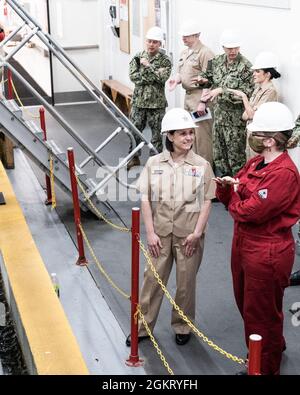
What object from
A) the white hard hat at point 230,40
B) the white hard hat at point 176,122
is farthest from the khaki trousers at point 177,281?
the white hard hat at point 230,40

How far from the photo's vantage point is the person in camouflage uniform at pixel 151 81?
9117 mm

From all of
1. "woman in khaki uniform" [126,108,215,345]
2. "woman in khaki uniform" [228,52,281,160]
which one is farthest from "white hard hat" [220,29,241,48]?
"woman in khaki uniform" [126,108,215,345]

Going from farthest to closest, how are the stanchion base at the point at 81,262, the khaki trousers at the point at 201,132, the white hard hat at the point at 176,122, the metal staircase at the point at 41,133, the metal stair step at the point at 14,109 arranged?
the khaki trousers at the point at 201,132 < the metal stair step at the point at 14,109 < the metal staircase at the point at 41,133 < the stanchion base at the point at 81,262 < the white hard hat at the point at 176,122

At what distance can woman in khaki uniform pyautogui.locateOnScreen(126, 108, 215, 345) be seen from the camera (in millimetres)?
A: 4812

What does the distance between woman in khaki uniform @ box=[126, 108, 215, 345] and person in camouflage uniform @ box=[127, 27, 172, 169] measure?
4419 millimetres

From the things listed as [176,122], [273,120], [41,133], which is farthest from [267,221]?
[41,133]

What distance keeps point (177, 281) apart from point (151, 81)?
4688 mm

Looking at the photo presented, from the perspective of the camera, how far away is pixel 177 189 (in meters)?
4.84

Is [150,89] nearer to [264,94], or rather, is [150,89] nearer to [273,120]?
[264,94]

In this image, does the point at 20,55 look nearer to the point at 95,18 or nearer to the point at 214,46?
the point at 95,18

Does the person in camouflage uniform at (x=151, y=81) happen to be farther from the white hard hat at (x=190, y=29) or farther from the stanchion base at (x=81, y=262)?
the stanchion base at (x=81, y=262)

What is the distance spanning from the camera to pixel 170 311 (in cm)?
570

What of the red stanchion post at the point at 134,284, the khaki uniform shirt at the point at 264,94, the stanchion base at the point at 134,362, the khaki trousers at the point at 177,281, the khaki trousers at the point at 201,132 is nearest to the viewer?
the red stanchion post at the point at 134,284

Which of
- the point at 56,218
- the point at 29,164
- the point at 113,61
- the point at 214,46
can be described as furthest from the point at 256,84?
the point at 113,61
